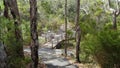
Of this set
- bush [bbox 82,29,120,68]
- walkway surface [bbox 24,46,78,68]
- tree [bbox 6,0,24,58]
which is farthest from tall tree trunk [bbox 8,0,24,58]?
bush [bbox 82,29,120,68]

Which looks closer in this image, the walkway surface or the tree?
the tree

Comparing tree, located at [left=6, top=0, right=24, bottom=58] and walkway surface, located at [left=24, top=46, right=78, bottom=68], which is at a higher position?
tree, located at [left=6, top=0, right=24, bottom=58]

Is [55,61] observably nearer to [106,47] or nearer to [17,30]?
[17,30]

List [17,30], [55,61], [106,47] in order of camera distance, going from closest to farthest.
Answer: [106,47], [17,30], [55,61]

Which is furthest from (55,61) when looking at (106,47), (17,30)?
(106,47)

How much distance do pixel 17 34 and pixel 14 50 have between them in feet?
4.80

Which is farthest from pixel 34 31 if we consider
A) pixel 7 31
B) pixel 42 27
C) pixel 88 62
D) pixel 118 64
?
pixel 42 27

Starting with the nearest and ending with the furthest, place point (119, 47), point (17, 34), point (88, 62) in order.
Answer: point (119, 47) → point (17, 34) → point (88, 62)

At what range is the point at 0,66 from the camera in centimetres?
775

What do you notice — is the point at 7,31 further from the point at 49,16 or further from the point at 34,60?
the point at 49,16

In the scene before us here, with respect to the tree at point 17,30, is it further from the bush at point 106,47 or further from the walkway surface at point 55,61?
the bush at point 106,47

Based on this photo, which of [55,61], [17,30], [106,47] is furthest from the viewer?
[55,61]

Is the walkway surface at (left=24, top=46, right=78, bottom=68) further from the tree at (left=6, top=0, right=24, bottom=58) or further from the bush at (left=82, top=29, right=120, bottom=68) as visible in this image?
the bush at (left=82, top=29, right=120, bottom=68)

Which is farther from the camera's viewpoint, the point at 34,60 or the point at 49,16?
the point at 49,16
